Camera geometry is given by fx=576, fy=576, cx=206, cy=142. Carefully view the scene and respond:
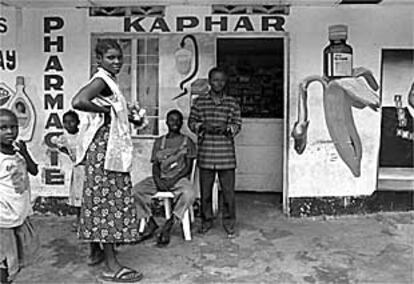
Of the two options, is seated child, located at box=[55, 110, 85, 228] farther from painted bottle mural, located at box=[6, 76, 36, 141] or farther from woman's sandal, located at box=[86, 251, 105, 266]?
woman's sandal, located at box=[86, 251, 105, 266]

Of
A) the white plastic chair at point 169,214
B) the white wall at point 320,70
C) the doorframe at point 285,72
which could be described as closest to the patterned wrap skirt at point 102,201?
the white plastic chair at point 169,214

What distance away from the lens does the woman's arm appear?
3641 mm

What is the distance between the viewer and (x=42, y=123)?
229 inches

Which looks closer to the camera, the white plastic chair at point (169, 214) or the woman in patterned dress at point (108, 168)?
the woman in patterned dress at point (108, 168)

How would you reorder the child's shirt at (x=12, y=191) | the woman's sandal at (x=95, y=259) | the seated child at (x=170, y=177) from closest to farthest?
the child's shirt at (x=12, y=191)
the woman's sandal at (x=95, y=259)
the seated child at (x=170, y=177)

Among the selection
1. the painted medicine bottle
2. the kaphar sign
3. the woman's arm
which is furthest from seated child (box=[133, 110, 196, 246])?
the painted medicine bottle

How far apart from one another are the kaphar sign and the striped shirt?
846mm

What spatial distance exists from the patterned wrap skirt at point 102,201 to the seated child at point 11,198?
0.39 metres

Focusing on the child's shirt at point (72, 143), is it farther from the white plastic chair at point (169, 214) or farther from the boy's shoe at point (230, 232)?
the boy's shoe at point (230, 232)

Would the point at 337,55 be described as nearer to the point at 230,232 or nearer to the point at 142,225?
the point at 230,232

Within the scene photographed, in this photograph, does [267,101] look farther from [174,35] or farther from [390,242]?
[390,242]

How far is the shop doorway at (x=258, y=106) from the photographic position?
6.97 metres

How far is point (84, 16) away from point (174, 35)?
916 millimetres

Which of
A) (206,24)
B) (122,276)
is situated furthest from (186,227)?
(206,24)
